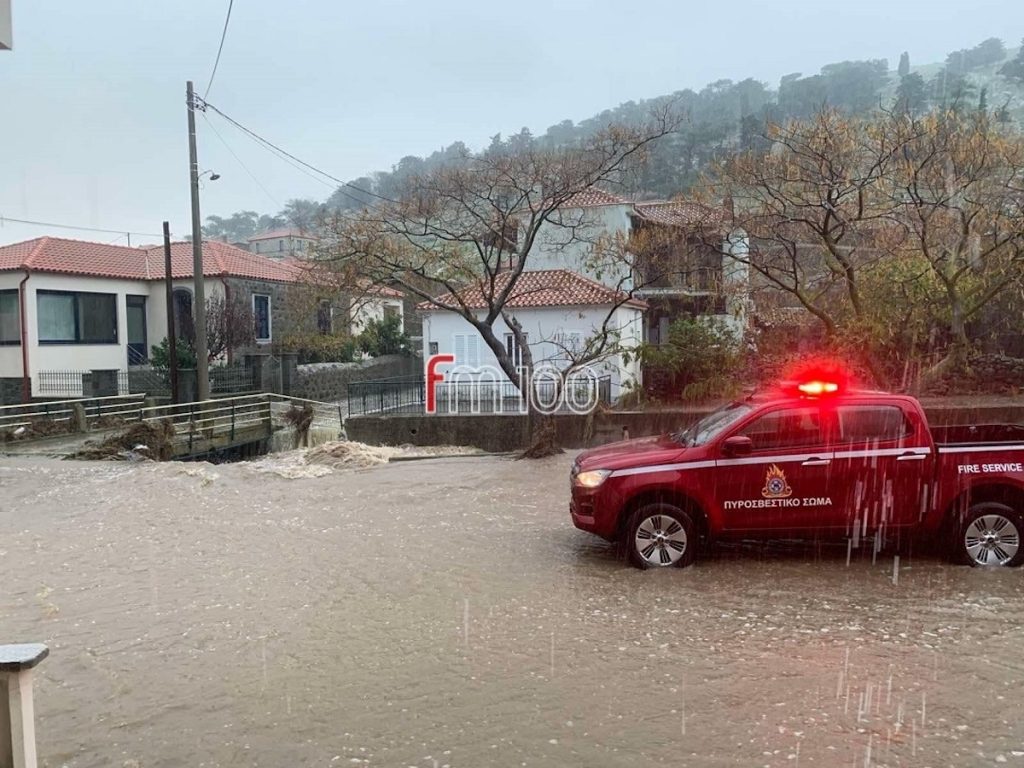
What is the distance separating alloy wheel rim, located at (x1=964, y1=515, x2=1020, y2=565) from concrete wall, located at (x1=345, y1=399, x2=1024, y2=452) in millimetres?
10651

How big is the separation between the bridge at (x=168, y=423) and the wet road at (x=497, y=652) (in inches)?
396

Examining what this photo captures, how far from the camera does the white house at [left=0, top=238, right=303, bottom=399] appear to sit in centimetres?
2759

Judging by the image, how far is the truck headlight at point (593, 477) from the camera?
23.8 feet

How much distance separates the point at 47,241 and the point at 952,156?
1203 inches

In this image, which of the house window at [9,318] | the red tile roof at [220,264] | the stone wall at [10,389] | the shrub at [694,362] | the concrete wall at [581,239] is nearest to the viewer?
the concrete wall at [581,239]

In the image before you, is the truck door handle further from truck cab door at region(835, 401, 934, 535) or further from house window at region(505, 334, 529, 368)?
house window at region(505, 334, 529, 368)

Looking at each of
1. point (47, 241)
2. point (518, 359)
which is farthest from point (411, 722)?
point (47, 241)

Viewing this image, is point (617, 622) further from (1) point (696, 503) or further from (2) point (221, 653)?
(2) point (221, 653)

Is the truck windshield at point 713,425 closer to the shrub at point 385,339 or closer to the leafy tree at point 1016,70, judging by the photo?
the shrub at point 385,339

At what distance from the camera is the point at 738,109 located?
46.5m

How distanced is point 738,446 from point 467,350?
19.7m

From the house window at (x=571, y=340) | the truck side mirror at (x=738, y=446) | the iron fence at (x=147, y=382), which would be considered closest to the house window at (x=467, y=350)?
the house window at (x=571, y=340)

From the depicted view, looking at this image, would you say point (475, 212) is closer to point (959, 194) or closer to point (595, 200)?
point (595, 200)

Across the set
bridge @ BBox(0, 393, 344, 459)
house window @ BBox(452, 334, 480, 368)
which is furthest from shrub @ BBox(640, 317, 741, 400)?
bridge @ BBox(0, 393, 344, 459)
